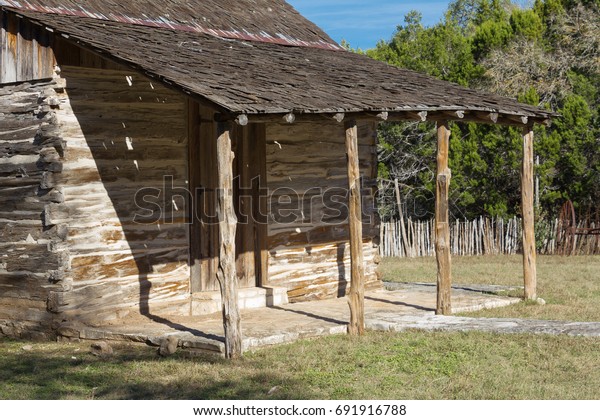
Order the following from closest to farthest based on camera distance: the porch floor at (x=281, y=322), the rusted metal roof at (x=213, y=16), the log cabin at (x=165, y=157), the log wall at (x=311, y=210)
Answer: the porch floor at (x=281, y=322) → the log cabin at (x=165, y=157) → the rusted metal roof at (x=213, y=16) → the log wall at (x=311, y=210)

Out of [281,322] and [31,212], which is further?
[281,322]

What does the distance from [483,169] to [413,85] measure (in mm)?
12004

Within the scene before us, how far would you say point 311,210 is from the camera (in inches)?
555

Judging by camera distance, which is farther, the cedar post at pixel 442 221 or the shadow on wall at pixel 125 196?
the cedar post at pixel 442 221

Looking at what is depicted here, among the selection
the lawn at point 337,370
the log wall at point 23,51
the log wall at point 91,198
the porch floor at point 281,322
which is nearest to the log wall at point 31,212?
the log wall at point 91,198

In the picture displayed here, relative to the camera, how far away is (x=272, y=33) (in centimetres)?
1497

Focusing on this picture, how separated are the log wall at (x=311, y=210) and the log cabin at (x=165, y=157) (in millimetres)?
32

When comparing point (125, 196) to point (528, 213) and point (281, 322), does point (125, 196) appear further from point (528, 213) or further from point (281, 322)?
point (528, 213)

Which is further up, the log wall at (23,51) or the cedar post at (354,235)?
the log wall at (23,51)

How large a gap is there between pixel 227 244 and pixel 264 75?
253 centimetres

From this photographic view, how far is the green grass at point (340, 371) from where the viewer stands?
8.33 meters

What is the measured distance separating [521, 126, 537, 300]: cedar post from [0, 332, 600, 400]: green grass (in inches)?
135

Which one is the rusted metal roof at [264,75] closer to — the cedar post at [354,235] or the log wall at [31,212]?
the cedar post at [354,235]

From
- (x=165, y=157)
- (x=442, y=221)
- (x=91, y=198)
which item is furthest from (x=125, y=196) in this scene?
(x=442, y=221)
